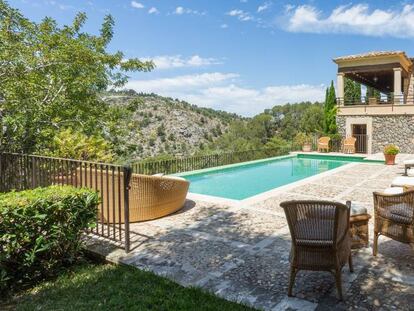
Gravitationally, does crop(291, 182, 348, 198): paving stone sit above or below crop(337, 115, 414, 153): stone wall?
below

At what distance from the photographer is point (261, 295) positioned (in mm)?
3367

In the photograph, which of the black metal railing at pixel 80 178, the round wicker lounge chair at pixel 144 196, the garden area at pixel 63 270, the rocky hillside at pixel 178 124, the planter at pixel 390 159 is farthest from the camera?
the rocky hillside at pixel 178 124

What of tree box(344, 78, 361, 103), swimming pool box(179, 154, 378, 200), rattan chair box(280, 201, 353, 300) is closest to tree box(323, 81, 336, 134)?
swimming pool box(179, 154, 378, 200)

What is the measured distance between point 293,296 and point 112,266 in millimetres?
2320

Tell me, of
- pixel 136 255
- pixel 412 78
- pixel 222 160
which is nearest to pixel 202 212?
pixel 136 255

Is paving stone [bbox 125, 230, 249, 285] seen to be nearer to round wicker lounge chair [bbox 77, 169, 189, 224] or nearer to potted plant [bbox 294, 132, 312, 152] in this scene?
round wicker lounge chair [bbox 77, 169, 189, 224]

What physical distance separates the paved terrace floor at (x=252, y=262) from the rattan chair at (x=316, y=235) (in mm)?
262

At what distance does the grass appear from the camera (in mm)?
3209

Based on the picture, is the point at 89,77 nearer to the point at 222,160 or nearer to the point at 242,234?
the point at 242,234

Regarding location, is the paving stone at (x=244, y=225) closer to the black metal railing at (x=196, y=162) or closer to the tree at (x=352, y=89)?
the black metal railing at (x=196, y=162)

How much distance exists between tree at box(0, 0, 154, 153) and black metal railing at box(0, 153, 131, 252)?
2.46 ft

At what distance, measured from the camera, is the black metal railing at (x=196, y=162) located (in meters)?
10.7

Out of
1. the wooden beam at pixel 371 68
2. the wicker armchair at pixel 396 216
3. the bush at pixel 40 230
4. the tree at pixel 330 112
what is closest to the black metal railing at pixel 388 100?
the tree at pixel 330 112

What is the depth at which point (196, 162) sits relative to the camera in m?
13.5
